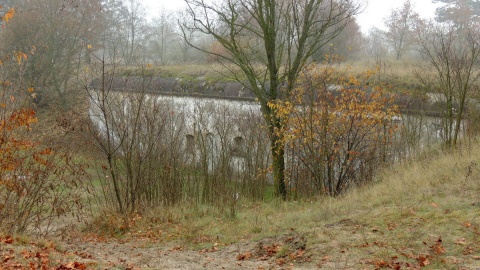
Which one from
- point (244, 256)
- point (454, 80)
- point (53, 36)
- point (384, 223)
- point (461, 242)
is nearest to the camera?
point (461, 242)

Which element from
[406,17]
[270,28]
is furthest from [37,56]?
[406,17]

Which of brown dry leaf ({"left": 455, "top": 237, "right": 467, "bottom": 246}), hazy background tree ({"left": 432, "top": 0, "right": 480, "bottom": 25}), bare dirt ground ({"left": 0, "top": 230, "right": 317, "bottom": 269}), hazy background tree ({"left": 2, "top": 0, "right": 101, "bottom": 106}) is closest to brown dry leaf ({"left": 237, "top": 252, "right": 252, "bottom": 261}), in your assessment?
bare dirt ground ({"left": 0, "top": 230, "right": 317, "bottom": 269})

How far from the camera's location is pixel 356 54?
33.2 metres

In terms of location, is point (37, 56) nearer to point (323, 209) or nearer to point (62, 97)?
point (62, 97)

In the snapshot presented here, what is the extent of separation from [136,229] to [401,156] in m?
9.33

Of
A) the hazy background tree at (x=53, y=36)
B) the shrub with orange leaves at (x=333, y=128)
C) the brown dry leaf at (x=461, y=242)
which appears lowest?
the brown dry leaf at (x=461, y=242)

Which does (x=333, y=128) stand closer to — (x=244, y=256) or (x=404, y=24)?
(x=244, y=256)

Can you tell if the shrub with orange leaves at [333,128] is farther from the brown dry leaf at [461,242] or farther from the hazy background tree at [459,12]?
the hazy background tree at [459,12]

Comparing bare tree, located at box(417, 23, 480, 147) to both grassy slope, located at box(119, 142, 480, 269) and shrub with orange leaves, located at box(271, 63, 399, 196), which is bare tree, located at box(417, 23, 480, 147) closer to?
shrub with orange leaves, located at box(271, 63, 399, 196)

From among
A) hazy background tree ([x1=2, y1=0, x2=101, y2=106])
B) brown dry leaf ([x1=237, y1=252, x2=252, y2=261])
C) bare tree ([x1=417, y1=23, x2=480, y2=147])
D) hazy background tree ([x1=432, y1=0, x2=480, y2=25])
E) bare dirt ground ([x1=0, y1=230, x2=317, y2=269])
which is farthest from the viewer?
hazy background tree ([x1=432, y1=0, x2=480, y2=25])

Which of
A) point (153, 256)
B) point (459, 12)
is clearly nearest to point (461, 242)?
point (153, 256)

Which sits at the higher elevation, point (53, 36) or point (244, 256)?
point (53, 36)

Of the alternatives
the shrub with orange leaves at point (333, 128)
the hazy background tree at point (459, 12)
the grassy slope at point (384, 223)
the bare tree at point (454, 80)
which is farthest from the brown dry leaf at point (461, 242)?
the hazy background tree at point (459, 12)

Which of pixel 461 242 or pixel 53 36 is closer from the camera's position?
pixel 461 242
